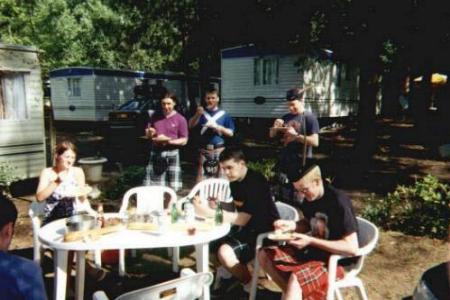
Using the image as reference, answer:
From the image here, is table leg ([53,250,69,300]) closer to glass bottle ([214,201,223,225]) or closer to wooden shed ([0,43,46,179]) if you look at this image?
glass bottle ([214,201,223,225])

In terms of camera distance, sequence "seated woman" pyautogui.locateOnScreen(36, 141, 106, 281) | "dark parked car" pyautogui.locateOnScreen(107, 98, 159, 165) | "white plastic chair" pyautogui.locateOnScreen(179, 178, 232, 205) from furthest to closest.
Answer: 1. "dark parked car" pyautogui.locateOnScreen(107, 98, 159, 165)
2. "white plastic chair" pyautogui.locateOnScreen(179, 178, 232, 205)
3. "seated woman" pyautogui.locateOnScreen(36, 141, 106, 281)

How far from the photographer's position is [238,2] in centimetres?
1138

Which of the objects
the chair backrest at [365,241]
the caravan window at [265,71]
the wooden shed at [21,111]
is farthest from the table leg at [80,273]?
the caravan window at [265,71]

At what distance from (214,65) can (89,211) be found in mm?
25346

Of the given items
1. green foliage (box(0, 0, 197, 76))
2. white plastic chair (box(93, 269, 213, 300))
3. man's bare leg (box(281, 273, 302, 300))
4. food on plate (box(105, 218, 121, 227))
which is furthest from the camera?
green foliage (box(0, 0, 197, 76))

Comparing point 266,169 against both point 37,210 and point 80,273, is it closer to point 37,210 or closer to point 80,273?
point 37,210

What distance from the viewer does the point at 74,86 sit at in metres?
23.6

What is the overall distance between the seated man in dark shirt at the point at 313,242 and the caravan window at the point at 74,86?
2219 cm

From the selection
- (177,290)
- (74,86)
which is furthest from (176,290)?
(74,86)

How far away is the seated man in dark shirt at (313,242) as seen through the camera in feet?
A: 9.89

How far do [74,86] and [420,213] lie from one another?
21901mm

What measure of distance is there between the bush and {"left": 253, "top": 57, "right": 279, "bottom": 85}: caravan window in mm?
13405

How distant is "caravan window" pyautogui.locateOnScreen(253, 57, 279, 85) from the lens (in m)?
19.1

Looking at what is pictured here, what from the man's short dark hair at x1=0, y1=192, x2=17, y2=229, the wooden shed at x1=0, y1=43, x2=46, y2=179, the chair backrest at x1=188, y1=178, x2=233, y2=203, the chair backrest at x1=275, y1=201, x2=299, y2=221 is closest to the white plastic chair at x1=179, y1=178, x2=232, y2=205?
the chair backrest at x1=188, y1=178, x2=233, y2=203
